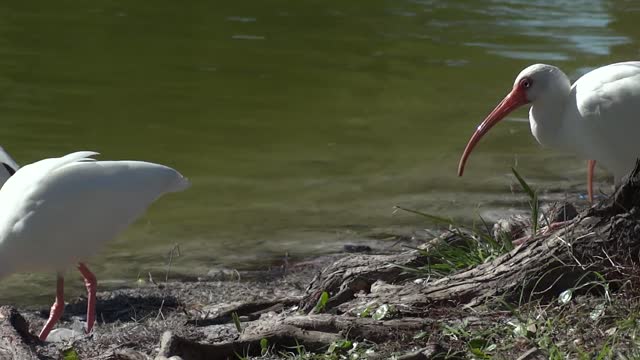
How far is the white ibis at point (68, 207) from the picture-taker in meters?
5.69

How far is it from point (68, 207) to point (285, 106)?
7.07 metres

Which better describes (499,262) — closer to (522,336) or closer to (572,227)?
(572,227)

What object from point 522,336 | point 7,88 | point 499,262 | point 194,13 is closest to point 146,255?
point 499,262

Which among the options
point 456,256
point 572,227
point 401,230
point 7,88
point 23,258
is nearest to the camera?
point 572,227

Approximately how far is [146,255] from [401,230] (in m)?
1.76

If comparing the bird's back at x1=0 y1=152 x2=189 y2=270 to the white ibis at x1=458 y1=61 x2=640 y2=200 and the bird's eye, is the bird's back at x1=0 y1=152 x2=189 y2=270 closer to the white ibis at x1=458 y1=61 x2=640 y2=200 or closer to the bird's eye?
the white ibis at x1=458 y1=61 x2=640 y2=200

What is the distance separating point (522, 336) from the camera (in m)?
4.10

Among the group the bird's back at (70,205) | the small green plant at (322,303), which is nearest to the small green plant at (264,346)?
the small green plant at (322,303)

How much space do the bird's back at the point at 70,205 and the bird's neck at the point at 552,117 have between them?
7.46ft

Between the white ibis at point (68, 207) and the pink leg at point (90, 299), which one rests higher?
the white ibis at point (68, 207)

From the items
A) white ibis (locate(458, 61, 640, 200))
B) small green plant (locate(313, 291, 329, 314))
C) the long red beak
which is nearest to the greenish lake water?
the long red beak

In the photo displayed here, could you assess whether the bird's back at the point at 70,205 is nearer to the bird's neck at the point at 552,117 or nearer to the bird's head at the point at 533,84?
the bird's head at the point at 533,84

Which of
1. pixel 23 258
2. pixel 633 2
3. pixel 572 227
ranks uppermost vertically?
pixel 572 227

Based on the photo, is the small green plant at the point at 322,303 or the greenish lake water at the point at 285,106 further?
the greenish lake water at the point at 285,106
